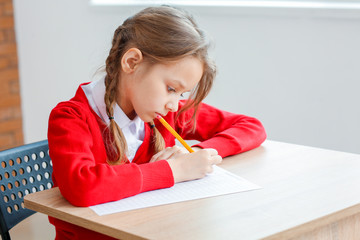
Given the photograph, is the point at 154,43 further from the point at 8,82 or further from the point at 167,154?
the point at 8,82

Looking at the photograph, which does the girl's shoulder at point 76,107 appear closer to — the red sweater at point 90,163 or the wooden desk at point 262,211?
the red sweater at point 90,163

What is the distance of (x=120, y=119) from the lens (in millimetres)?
1419

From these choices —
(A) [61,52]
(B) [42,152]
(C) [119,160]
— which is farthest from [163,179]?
(A) [61,52]

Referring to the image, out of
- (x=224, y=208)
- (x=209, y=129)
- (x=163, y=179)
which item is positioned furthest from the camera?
(x=209, y=129)

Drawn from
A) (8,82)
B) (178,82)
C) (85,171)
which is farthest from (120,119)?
(8,82)

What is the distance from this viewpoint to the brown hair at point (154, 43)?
1.33 metres

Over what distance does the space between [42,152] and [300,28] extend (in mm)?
1232

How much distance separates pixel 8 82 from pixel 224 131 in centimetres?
228

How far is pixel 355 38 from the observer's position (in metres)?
2.12

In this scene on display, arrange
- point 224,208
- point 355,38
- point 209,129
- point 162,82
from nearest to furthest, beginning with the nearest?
point 224,208 → point 162,82 → point 209,129 → point 355,38

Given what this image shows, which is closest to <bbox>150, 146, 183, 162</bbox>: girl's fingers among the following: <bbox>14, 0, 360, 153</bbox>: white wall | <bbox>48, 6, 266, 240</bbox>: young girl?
<bbox>48, 6, 266, 240</bbox>: young girl

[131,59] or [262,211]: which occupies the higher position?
[131,59]

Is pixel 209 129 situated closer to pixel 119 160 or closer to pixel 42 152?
pixel 119 160

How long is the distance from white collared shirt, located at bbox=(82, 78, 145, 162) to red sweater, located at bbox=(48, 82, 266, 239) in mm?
13
